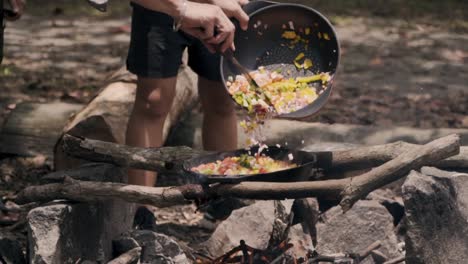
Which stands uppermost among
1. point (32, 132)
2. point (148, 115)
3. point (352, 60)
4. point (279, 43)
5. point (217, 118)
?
point (279, 43)

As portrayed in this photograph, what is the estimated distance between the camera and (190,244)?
5.55 m

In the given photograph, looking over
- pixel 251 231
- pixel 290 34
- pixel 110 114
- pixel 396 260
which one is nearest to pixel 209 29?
pixel 290 34

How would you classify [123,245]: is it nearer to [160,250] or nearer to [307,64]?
[160,250]

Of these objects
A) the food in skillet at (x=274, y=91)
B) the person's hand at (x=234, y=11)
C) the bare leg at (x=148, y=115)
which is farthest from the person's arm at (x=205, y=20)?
the bare leg at (x=148, y=115)

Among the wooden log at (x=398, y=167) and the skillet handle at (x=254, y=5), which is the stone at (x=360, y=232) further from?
the skillet handle at (x=254, y=5)

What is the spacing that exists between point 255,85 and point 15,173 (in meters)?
2.50

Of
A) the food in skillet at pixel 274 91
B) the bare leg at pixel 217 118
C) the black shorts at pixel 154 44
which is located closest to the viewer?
the food in skillet at pixel 274 91

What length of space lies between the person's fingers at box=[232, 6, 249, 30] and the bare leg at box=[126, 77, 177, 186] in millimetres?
740

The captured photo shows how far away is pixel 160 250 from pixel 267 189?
746 millimetres

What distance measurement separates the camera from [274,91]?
4.71 meters

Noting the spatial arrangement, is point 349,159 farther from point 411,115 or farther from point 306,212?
point 411,115

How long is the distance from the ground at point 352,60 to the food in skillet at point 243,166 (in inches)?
88.5

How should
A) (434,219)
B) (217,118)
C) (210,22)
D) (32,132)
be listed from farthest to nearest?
(32,132) < (217,118) < (210,22) < (434,219)

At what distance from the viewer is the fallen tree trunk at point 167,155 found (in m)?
4.68
